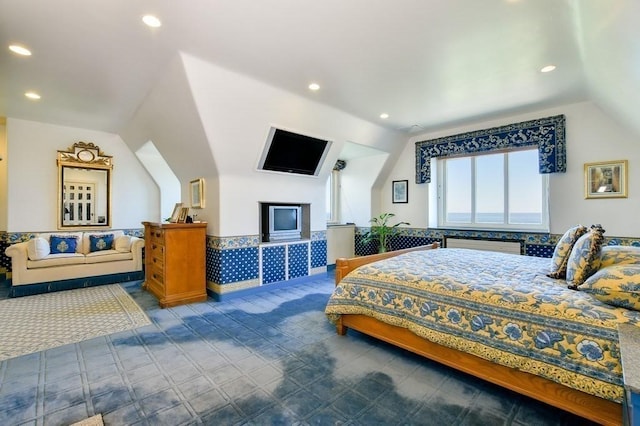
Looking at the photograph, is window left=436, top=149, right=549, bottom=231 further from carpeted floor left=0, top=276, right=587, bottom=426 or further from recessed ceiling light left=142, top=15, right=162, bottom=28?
recessed ceiling light left=142, top=15, right=162, bottom=28

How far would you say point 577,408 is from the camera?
159 cm

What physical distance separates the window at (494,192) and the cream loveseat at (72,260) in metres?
5.62

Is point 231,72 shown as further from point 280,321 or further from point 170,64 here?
point 280,321

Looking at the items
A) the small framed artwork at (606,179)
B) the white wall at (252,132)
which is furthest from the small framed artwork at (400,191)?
the small framed artwork at (606,179)

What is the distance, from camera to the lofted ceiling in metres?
2.11

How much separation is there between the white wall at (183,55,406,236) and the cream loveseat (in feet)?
6.43

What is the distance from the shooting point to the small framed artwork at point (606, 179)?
3.74 meters

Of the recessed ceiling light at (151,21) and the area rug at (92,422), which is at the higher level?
the recessed ceiling light at (151,21)

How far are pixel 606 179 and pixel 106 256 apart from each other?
7410mm

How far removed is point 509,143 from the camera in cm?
450

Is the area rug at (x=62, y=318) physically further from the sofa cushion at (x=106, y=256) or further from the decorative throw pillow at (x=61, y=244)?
the decorative throw pillow at (x=61, y=244)

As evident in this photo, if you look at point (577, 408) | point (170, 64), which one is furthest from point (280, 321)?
point (170, 64)

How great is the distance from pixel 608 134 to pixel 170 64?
17.7 feet

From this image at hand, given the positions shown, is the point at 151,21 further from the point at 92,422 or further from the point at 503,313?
the point at 503,313
